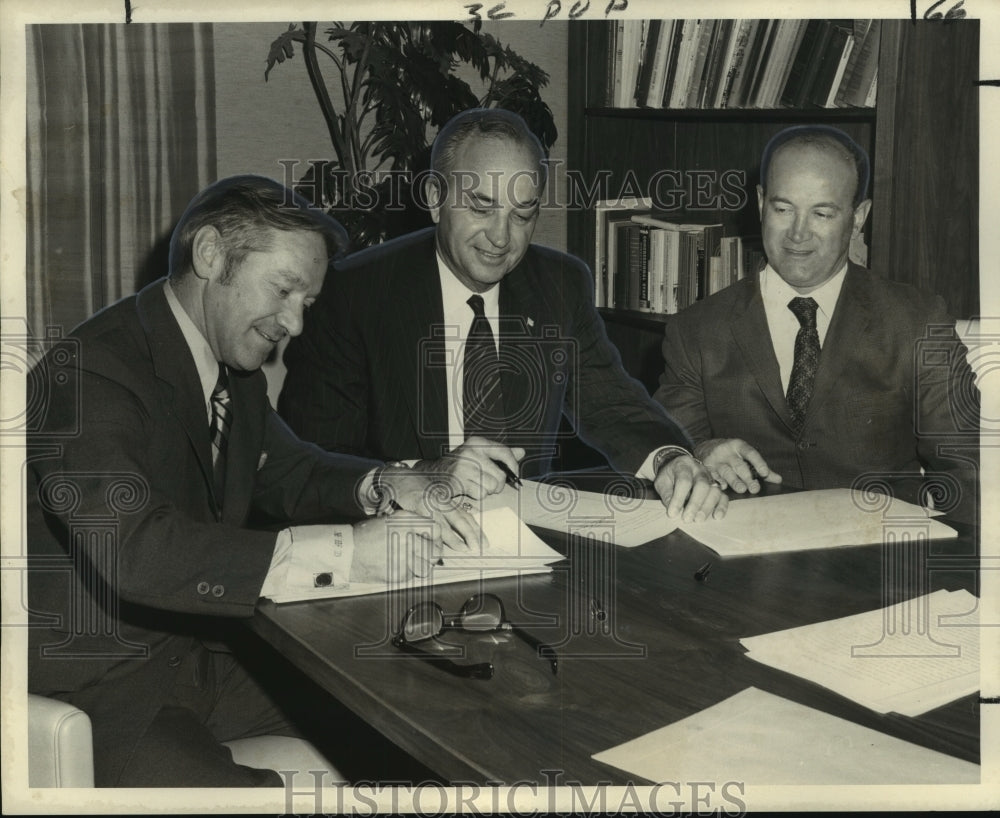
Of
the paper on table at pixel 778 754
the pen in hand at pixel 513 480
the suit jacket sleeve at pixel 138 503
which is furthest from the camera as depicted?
the pen in hand at pixel 513 480

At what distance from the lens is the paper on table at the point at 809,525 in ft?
6.12

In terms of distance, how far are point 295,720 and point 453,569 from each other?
0.60 m

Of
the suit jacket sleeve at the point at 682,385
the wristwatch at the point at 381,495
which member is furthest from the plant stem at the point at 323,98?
the suit jacket sleeve at the point at 682,385

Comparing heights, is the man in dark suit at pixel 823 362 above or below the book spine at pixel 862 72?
below

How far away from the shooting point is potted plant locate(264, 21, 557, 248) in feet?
7.66

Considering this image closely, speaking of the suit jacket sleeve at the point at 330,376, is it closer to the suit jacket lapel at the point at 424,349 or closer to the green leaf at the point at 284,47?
the suit jacket lapel at the point at 424,349

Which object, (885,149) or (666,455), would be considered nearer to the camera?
(666,455)

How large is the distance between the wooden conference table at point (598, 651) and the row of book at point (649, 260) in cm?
102

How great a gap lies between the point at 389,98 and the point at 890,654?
1707 mm

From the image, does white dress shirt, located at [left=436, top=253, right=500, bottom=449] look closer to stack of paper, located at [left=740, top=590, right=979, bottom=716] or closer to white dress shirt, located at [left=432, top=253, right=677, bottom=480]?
white dress shirt, located at [left=432, top=253, right=677, bottom=480]

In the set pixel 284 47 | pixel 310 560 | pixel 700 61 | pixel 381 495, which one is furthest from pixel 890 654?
pixel 284 47

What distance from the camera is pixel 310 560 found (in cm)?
167

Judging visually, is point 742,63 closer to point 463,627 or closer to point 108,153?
point 108,153

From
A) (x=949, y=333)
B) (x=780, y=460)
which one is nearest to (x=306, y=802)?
(x=780, y=460)
